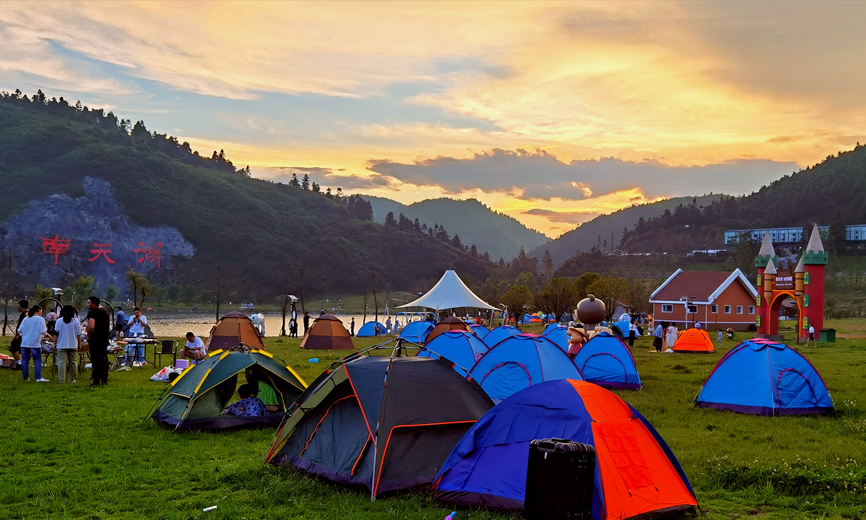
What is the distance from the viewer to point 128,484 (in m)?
8.75

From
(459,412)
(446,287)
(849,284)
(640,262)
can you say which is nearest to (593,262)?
(640,262)

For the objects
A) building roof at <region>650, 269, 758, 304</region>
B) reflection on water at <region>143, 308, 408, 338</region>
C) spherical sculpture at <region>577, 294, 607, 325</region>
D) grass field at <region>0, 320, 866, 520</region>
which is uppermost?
building roof at <region>650, 269, 758, 304</region>

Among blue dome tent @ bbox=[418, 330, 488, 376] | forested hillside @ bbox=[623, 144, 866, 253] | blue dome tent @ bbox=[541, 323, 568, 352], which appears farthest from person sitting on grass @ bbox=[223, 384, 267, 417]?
forested hillside @ bbox=[623, 144, 866, 253]

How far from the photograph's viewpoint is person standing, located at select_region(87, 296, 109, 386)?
16594 mm

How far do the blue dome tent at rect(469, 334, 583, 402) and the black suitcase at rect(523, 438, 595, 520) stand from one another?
8902mm

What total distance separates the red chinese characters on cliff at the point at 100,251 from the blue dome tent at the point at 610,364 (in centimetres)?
12441

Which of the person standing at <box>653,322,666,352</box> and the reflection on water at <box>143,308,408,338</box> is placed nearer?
the person standing at <box>653,322,666,352</box>

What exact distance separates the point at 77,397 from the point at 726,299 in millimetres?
51912

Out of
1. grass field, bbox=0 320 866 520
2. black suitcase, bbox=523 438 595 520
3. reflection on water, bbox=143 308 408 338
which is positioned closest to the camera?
black suitcase, bbox=523 438 595 520

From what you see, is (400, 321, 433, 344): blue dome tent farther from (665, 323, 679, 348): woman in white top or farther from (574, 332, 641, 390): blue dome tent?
(574, 332, 641, 390): blue dome tent

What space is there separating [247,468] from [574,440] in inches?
173

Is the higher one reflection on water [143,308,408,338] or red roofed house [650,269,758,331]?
red roofed house [650,269,758,331]

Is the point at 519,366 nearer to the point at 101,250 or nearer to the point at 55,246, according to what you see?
the point at 55,246

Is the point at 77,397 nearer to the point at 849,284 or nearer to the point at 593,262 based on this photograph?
Result: the point at 849,284
